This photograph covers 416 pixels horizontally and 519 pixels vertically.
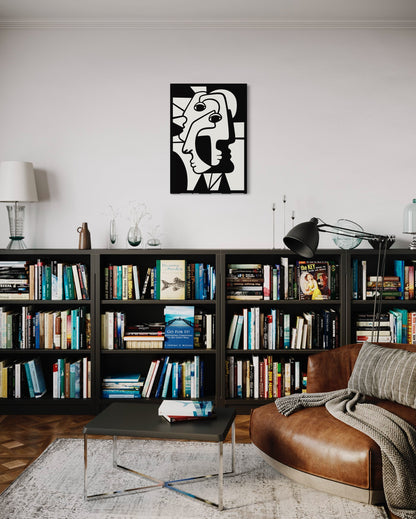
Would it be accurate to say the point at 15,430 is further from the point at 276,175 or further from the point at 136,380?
the point at 276,175

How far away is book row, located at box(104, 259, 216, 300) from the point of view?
12.1 ft

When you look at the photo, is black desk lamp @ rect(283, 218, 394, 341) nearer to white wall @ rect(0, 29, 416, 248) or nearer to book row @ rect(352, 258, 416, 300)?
book row @ rect(352, 258, 416, 300)

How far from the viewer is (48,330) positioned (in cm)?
372

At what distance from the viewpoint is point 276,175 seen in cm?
394

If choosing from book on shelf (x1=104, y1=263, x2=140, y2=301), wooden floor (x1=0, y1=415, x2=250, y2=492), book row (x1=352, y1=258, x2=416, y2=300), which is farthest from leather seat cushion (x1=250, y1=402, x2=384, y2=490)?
book on shelf (x1=104, y1=263, x2=140, y2=301)

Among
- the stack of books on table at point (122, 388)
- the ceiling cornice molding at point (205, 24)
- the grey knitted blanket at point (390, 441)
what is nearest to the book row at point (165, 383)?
the stack of books on table at point (122, 388)

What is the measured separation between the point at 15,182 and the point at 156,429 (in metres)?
2.20

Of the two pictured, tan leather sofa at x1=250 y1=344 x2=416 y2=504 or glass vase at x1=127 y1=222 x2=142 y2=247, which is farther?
glass vase at x1=127 y1=222 x2=142 y2=247

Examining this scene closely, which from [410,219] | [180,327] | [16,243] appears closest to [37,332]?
[16,243]

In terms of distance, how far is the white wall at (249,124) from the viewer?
3920 mm

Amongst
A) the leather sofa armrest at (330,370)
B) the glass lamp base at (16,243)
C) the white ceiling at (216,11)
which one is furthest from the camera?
the glass lamp base at (16,243)

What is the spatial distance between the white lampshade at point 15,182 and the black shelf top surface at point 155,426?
1812 millimetres

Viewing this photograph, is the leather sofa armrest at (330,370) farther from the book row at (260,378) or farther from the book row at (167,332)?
the book row at (167,332)

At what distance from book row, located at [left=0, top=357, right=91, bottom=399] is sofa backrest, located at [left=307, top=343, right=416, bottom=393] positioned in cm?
160
